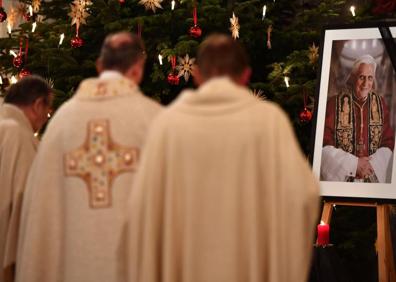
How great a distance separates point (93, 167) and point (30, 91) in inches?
35.4

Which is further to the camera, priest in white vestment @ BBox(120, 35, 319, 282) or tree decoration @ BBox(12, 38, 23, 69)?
tree decoration @ BBox(12, 38, 23, 69)

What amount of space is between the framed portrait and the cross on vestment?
276 cm

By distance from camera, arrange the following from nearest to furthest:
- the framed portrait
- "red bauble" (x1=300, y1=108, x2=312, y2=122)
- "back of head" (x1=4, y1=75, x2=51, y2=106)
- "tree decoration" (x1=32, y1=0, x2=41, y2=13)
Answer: "back of head" (x1=4, y1=75, x2=51, y2=106)
the framed portrait
"red bauble" (x1=300, y1=108, x2=312, y2=122)
"tree decoration" (x1=32, y1=0, x2=41, y2=13)

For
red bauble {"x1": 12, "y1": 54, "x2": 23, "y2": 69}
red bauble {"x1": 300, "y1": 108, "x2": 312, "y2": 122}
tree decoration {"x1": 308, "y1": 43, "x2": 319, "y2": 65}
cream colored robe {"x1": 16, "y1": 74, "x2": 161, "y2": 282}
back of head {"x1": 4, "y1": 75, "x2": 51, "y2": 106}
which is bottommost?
cream colored robe {"x1": 16, "y1": 74, "x2": 161, "y2": 282}

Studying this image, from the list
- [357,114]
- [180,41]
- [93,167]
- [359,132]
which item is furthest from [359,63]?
[93,167]

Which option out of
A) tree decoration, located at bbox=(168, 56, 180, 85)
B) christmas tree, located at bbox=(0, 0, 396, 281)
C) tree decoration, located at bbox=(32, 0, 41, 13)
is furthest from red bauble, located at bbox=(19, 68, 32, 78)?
tree decoration, located at bbox=(168, 56, 180, 85)

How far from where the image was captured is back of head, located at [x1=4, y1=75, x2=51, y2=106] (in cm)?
451

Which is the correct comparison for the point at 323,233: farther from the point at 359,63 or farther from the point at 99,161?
the point at 99,161

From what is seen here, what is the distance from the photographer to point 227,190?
329 centimetres

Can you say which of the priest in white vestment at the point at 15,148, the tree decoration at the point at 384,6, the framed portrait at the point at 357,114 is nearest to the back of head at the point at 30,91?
the priest in white vestment at the point at 15,148

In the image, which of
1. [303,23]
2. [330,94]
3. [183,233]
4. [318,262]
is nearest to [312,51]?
[303,23]

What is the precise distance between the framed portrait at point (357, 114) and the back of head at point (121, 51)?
2838 millimetres

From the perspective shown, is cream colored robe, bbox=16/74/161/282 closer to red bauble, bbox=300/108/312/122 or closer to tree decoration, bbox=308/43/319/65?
red bauble, bbox=300/108/312/122

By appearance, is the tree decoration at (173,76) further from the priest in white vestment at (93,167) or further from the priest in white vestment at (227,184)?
the priest in white vestment at (227,184)
